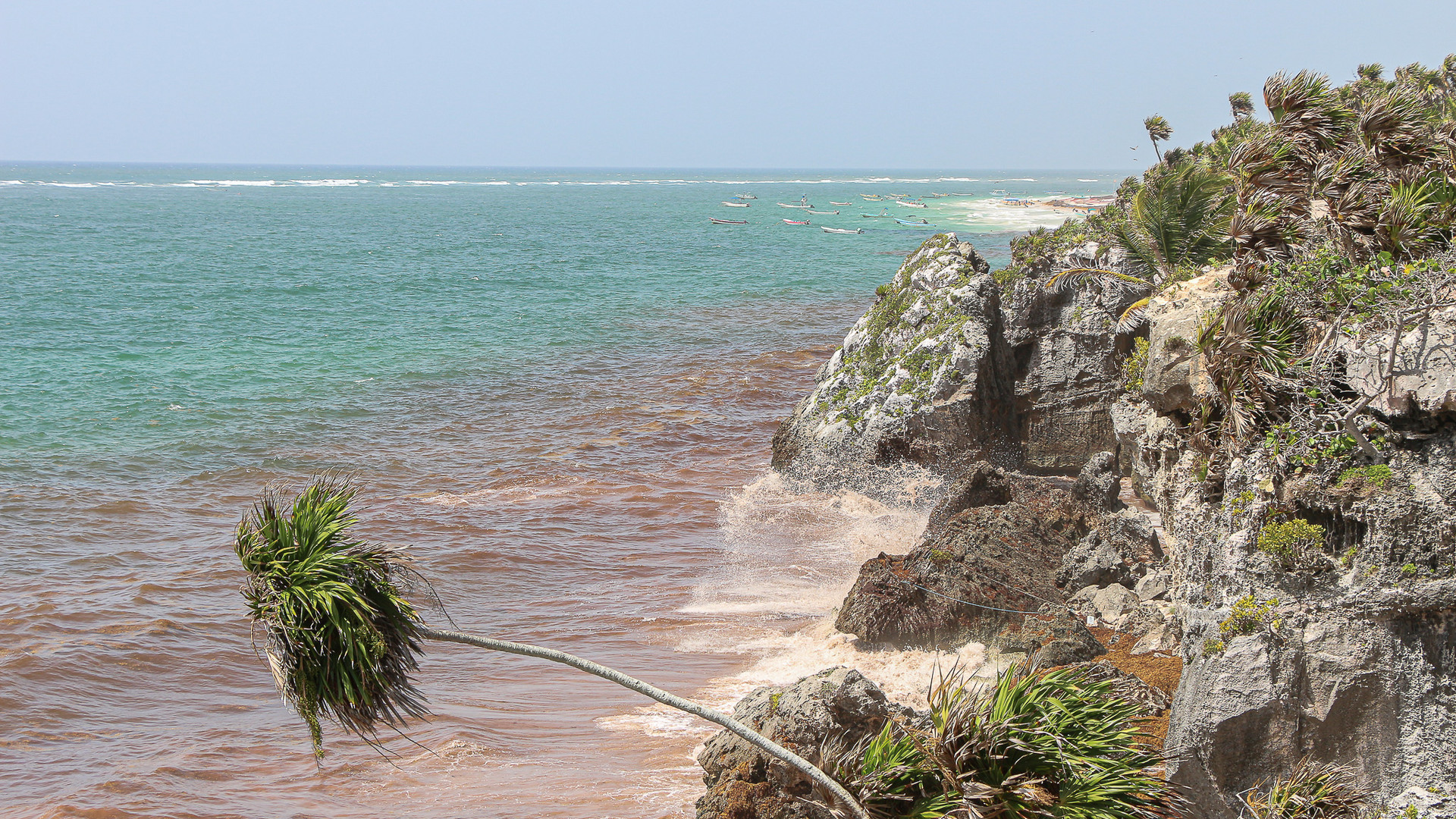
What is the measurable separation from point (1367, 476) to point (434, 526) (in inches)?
643

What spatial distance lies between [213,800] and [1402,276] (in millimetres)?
13126

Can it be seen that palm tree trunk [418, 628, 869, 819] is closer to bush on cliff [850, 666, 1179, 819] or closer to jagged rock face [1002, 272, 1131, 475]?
bush on cliff [850, 666, 1179, 819]

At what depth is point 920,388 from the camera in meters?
19.7

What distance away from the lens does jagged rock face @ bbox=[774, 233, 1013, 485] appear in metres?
19.4

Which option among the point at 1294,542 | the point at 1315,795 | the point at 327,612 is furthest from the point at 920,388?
the point at 327,612

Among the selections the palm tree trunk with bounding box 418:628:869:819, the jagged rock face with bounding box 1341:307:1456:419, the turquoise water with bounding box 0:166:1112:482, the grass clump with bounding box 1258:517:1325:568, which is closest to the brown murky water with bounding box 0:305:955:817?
the palm tree trunk with bounding box 418:628:869:819

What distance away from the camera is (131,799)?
36.1ft

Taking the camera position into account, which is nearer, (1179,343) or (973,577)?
(1179,343)

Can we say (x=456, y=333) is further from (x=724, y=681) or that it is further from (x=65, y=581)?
(x=724, y=681)

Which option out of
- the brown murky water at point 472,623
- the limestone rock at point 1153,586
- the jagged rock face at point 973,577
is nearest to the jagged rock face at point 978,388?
the brown murky water at point 472,623

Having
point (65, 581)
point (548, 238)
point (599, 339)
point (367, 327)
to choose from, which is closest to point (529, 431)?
point (65, 581)

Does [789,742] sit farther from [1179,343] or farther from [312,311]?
[312,311]

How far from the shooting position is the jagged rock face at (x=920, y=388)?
63.7ft

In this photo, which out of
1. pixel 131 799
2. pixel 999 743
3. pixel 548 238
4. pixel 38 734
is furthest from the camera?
pixel 548 238
